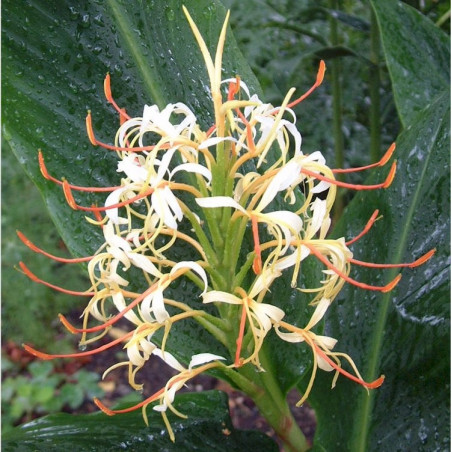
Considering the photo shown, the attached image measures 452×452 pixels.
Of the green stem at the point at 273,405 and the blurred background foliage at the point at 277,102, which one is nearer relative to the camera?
the green stem at the point at 273,405

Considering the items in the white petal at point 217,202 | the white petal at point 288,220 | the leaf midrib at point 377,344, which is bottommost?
the leaf midrib at point 377,344

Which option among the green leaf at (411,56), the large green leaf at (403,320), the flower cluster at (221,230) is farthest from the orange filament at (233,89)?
the green leaf at (411,56)

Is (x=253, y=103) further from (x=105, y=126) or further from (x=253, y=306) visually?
(x=105, y=126)

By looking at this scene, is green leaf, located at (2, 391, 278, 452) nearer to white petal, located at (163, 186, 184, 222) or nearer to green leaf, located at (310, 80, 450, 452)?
green leaf, located at (310, 80, 450, 452)

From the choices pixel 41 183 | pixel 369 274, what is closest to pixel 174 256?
pixel 41 183

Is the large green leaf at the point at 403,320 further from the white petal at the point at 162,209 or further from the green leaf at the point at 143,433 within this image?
the white petal at the point at 162,209

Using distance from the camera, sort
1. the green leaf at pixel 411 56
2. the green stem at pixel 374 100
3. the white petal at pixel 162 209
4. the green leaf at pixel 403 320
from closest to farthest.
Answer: the white petal at pixel 162 209, the green leaf at pixel 403 320, the green leaf at pixel 411 56, the green stem at pixel 374 100

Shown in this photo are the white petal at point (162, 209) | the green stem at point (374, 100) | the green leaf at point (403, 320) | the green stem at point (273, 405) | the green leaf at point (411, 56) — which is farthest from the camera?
the green stem at point (374, 100)
